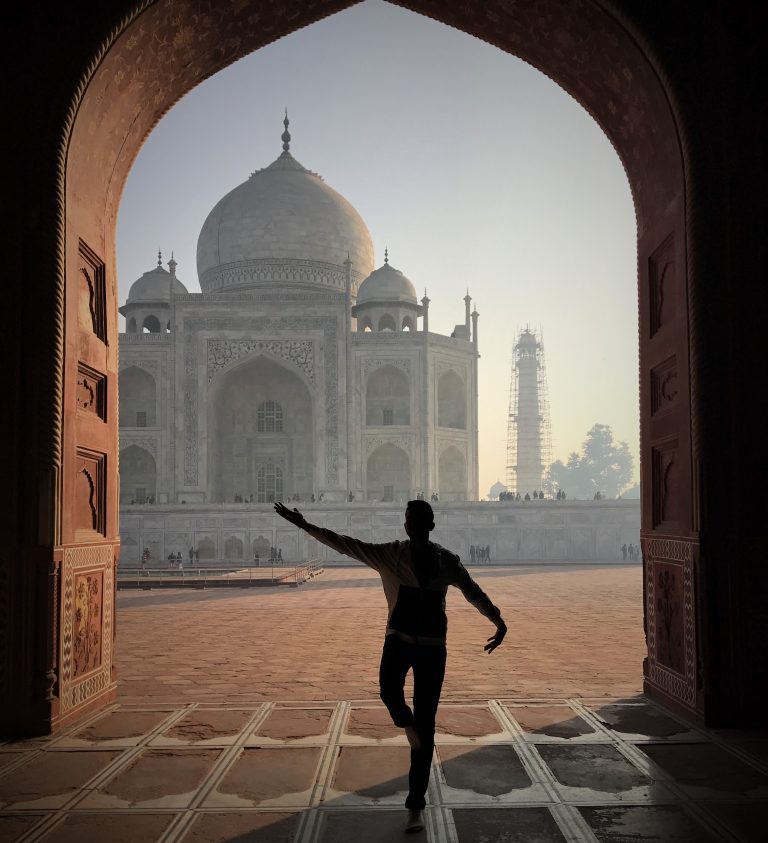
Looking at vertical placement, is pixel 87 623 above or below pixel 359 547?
below

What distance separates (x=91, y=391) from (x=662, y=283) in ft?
12.4

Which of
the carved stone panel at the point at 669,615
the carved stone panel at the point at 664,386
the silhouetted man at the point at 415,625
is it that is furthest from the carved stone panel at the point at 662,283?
the silhouetted man at the point at 415,625

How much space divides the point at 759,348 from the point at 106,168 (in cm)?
424

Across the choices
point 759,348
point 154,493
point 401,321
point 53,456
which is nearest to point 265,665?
point 53,456

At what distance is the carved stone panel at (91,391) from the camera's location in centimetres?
538

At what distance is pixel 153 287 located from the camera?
3434 cm

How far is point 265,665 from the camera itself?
269 inches

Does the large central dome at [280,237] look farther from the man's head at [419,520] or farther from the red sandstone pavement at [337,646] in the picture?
the man's head at [419,520]

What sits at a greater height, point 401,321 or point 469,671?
point 401,321

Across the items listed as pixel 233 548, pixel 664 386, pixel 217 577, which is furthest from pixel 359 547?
pixel 233 548

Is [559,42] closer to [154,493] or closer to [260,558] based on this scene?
[260,558]

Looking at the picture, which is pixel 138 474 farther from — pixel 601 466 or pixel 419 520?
pixel 601 466

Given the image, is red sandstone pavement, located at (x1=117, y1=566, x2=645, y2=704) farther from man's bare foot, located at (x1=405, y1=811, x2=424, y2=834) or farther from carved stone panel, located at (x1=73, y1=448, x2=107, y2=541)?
man's bare foot, located at (x1=405, y1=811, x2=424, y2=834)

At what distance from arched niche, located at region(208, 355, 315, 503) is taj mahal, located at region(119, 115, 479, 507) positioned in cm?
5
